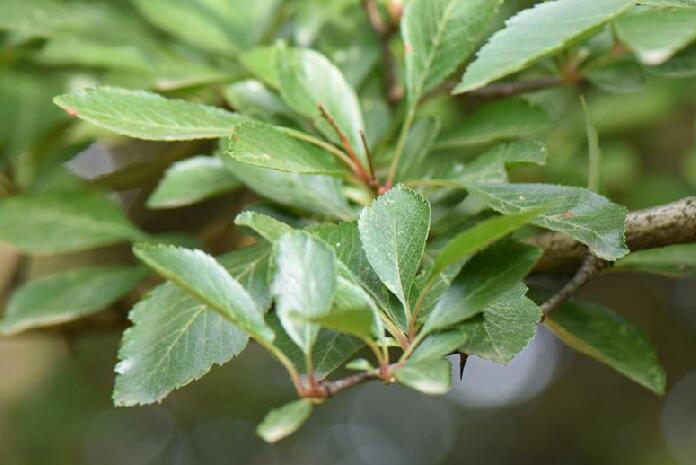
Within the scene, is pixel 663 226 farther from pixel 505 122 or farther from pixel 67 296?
pixel 67 296

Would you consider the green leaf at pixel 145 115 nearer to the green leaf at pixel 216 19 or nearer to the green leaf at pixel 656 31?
the green leaf at pixel 656 31

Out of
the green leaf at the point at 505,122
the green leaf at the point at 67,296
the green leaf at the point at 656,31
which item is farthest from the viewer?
the green leaf at the point at 67,296

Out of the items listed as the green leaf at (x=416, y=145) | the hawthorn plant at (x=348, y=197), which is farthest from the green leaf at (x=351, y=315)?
the green leaf at (x=416, y=145)

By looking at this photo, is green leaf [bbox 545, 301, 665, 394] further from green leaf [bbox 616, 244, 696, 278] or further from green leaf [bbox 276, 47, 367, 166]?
green leaf [bbox 276, 47, 367, 166]

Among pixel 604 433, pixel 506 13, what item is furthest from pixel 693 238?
pixel 604 433

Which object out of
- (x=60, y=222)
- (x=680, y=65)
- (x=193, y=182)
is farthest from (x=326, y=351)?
(x=60, y=222)

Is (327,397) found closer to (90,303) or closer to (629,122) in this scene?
(90,303)

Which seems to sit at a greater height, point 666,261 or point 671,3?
point 671,3
